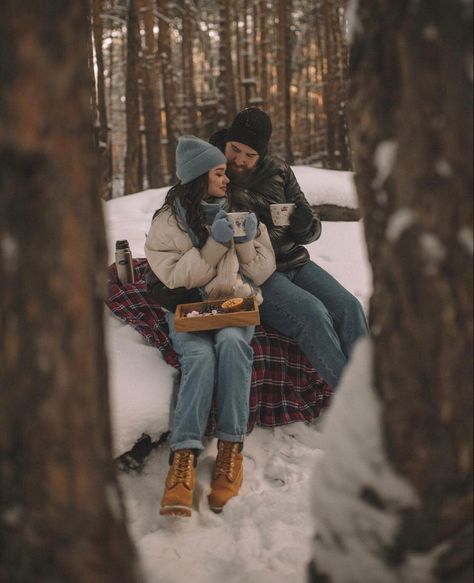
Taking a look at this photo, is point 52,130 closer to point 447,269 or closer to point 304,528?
point 447,269

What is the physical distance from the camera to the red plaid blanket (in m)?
2.95

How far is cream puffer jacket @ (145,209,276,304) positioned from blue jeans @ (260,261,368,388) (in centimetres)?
16

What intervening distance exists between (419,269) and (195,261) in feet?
5.53

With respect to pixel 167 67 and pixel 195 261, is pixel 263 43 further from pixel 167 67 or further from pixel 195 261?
pixel 195 261

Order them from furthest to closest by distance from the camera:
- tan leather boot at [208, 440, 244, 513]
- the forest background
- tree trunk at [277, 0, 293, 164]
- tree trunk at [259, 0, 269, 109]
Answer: tree trunk at [259, 0, 269, 109] < tree trunk at [277, 0, 293, 164] < the forest background < tan leather boot at [208, 440, 244, 513]

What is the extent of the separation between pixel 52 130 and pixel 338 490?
110cm

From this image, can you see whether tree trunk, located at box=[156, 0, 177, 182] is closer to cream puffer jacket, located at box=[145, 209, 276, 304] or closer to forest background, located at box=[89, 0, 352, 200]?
forest background, located at box=[89, 0, 352, 200]

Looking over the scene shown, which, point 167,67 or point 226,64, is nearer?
point 167,67

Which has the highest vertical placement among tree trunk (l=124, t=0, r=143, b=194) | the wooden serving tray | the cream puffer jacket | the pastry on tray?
tree trunk (l=124, t=0, r=143, b=194)

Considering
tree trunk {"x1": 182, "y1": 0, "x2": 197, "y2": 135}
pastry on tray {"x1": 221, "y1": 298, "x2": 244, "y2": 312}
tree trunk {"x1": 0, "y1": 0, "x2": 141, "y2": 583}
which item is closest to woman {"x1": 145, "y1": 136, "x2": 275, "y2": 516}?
pastry on tray {"x1": 221, "y1": 298, "x2": 244, "y2": 312}

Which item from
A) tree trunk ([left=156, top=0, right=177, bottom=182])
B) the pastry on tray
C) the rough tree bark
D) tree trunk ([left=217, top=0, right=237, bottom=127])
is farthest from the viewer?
tree trunk ([left=217, top=0, right=237, bottom=127])

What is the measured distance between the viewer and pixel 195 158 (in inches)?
109

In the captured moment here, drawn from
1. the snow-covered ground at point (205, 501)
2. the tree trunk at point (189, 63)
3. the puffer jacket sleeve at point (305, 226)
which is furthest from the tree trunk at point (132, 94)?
the snow-covered ground at point (205, 501)

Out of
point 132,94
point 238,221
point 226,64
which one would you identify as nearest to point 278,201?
point 238,221
